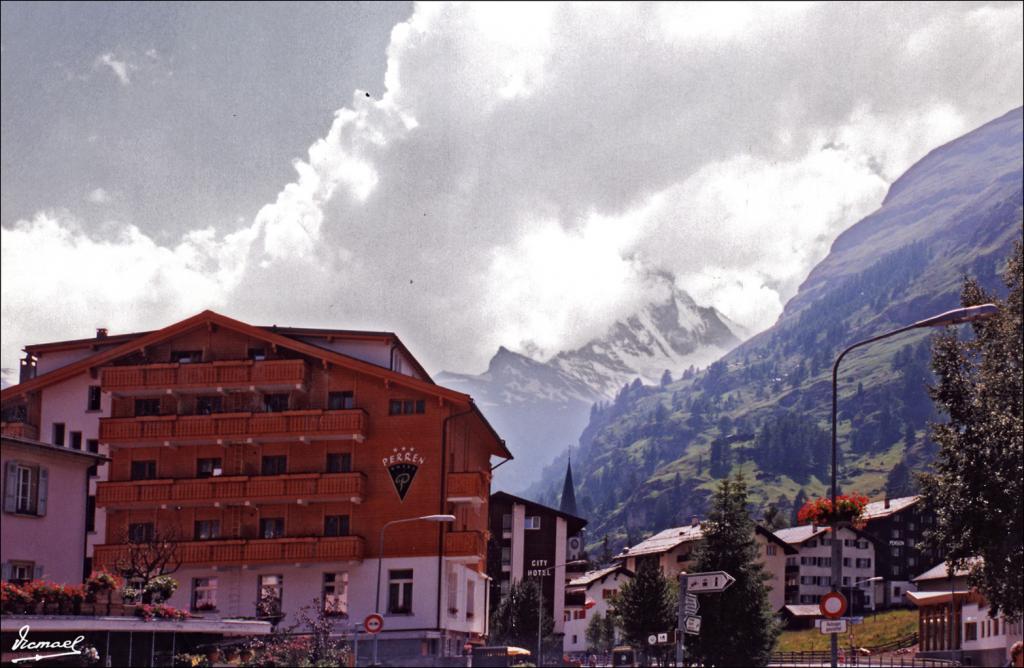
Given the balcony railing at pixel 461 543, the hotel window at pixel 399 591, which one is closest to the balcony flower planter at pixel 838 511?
the balcony railing at pixel 461 543

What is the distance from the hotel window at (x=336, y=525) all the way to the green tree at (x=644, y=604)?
44401 millimetres

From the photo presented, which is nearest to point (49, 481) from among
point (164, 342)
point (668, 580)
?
point (164, 342)

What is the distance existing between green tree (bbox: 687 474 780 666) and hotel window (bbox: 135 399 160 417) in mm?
36088

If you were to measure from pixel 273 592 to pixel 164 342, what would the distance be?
15.7 metres

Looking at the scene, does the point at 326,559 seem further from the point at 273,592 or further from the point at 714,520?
the point at 714,520

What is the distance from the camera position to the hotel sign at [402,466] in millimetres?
78312

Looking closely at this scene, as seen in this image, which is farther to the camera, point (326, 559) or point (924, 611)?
point (924, 611)

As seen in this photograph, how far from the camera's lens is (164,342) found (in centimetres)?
8212

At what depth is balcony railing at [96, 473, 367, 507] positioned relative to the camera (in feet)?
254

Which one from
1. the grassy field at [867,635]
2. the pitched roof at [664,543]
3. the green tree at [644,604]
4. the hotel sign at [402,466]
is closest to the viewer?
the hotel sign at [402,466]

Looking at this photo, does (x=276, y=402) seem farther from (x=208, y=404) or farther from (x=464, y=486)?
(x=464, y=486)

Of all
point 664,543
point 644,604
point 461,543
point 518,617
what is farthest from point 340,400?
point 664,543
